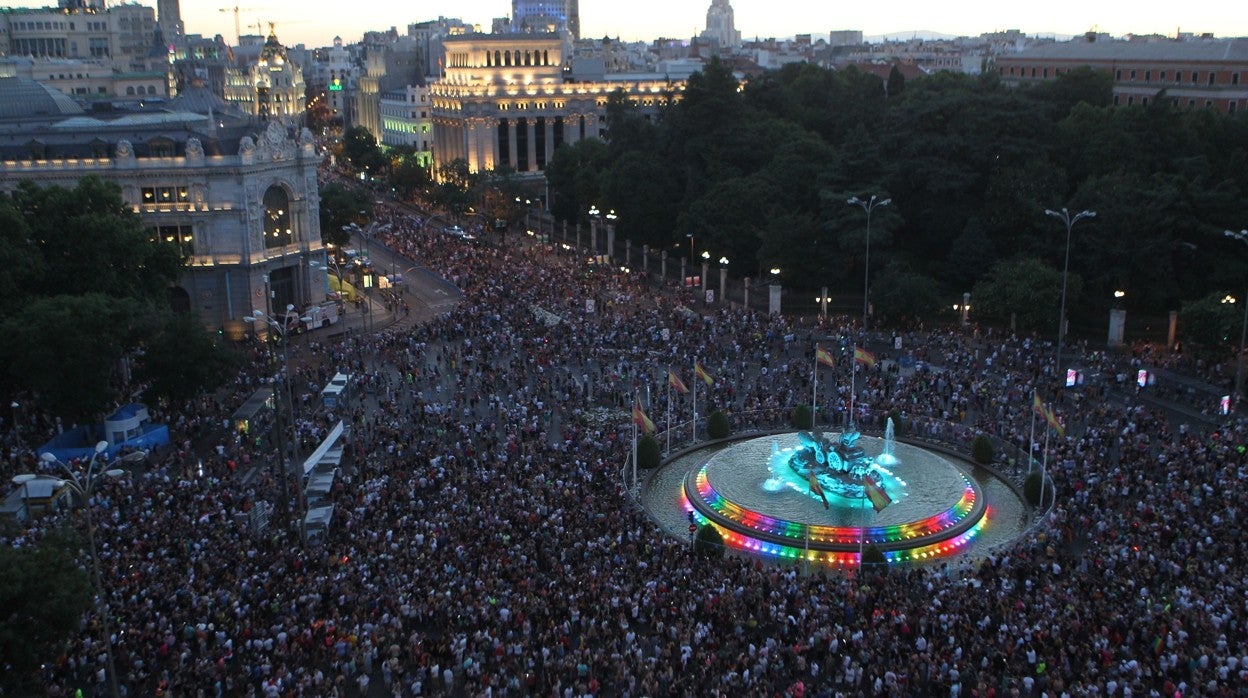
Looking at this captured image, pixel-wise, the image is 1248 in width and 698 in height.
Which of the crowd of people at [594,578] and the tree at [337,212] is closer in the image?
the crowd of people at [594,578]

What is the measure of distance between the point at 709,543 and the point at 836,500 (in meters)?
5.88

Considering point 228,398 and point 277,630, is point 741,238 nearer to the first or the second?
point 228,398

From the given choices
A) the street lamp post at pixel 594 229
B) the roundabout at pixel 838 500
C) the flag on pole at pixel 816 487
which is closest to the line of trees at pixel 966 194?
the street lamp post at pixel 594 229

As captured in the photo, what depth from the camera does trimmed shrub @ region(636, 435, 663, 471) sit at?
36906 millimetres

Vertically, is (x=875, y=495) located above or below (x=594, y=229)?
below

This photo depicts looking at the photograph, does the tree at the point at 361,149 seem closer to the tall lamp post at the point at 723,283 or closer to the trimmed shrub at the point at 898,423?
the tall lamp post at the point at 723,283

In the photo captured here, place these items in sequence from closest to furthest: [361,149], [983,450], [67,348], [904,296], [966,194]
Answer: [983,450] < [67,348] < [904,296] < [966,194] < [361,149]

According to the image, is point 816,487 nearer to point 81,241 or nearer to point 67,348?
point 67,348

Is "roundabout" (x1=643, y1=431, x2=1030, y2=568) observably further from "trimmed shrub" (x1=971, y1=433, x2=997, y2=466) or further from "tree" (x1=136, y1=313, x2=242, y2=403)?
"tree" (x1=136, y1=313, x2=242, y2=403)

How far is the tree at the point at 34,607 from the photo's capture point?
2053cm

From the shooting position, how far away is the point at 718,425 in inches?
1567

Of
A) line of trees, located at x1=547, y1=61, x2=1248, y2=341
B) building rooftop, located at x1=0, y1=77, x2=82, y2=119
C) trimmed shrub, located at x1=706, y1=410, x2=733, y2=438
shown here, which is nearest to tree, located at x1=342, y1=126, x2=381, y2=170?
building rooftop, located at x1=0, y1=77, x2=82, y2=119

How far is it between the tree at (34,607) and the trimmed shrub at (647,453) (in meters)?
18.9

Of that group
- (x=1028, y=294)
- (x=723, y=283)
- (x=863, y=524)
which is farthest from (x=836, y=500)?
(x=723, y=283)
